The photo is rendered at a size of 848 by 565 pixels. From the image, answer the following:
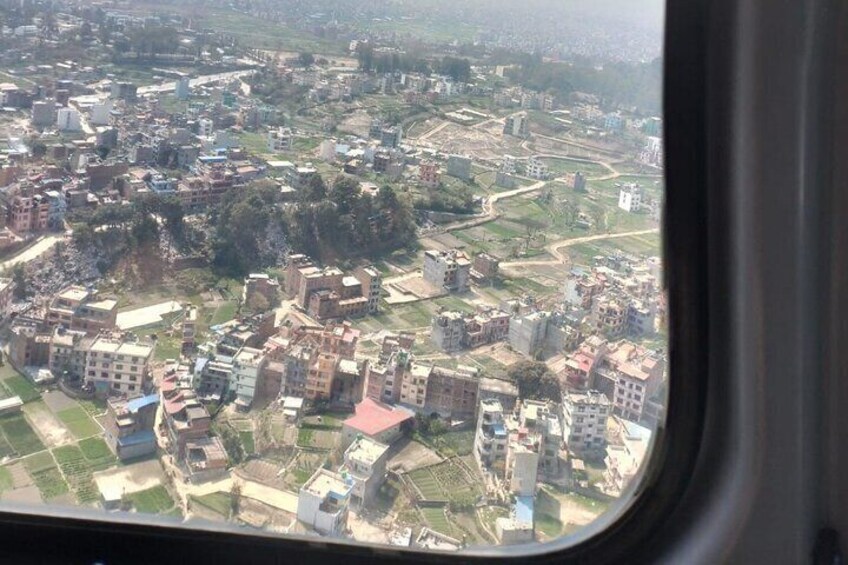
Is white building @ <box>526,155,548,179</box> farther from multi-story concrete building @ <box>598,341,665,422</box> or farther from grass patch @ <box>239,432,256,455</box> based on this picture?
grass patch @ <box>239,432,256,455</box>

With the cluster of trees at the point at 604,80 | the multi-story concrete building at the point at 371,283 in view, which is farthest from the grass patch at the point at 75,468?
the cluster of trees at the point at 604,80

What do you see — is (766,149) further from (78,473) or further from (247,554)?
(78,473)

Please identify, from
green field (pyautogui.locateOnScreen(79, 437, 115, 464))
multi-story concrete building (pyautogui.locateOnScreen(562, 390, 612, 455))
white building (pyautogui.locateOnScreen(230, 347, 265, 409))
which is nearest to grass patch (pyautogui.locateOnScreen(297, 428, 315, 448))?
white building (pyautogui.locateOnScreen(230, 347, 265, 409))

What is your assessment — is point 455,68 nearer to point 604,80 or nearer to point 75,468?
point 604,80

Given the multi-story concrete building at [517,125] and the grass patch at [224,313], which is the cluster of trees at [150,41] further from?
the multi-story concrete building at [517,125]

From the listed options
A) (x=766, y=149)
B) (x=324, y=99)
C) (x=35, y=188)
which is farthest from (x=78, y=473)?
(x=766, y=149)
